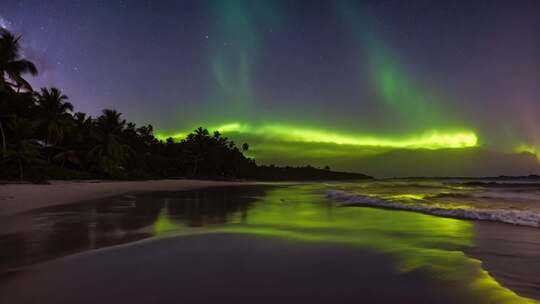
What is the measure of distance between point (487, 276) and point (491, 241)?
365 centimetres

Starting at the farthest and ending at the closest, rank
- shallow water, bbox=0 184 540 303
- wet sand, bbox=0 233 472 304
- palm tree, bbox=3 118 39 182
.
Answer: palm tree, bbox=3 118 39 182 → shallow water, bbox=0 184 540 303 → wet sand, bbox=0 233 472 304

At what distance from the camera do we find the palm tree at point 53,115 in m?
42.1

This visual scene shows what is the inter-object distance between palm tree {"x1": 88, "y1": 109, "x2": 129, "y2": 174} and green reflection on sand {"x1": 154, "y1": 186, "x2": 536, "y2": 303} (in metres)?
40.9

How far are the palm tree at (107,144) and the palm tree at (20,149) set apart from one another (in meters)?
13.2

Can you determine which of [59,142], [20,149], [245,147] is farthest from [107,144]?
[245,147]

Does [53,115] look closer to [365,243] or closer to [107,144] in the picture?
[107,144]

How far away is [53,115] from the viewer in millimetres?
42625

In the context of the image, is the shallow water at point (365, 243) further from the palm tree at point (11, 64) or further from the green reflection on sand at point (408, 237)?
the palm tree at point (11, 64)

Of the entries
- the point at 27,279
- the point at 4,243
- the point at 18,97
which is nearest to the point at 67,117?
the point at 18,97

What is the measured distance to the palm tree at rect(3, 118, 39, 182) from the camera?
1219 inches

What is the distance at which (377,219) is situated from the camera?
1259 centimetres

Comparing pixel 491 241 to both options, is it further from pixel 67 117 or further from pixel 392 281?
pixel 67 117

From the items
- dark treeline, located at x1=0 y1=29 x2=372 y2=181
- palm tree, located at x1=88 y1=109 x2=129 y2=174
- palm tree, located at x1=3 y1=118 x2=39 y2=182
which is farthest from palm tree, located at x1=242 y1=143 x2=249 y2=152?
palm tree, located at x1=3 y1=118 x2=39 y2=182

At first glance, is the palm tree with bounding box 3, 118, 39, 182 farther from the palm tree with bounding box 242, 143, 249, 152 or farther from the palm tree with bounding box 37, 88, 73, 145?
the palm tree with bounding box 242, 143, 249, 152
